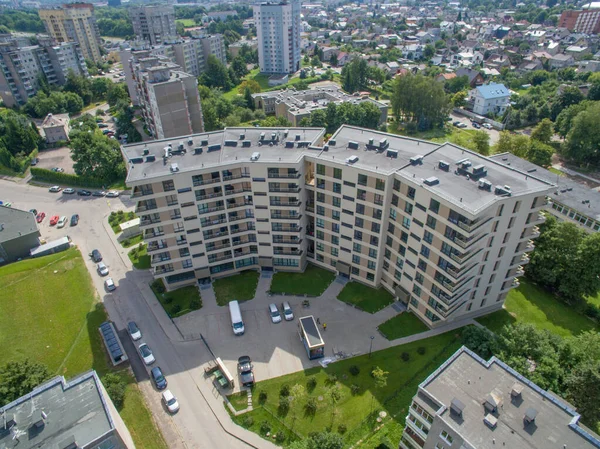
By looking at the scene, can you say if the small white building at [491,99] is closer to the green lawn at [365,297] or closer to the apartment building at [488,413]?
the green lawn at [365,297]

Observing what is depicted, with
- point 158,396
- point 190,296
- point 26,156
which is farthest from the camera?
point 26,156

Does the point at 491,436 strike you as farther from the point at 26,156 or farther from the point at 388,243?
the point at 26,156

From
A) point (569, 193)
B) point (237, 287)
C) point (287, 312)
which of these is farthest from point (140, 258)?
point (569, 193)

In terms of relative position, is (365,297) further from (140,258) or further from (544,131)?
(544,131)

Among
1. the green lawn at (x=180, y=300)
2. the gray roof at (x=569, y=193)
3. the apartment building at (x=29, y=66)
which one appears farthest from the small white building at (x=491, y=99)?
the apartment building at (x=29, y=66)

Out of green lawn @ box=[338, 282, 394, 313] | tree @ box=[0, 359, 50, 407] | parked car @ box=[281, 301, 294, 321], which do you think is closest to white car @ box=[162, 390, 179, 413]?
tree @ box=[0, 359, 50, 407]

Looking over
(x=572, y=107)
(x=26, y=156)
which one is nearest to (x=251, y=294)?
(x=26, y=156)

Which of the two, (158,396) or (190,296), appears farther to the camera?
(190,296)
